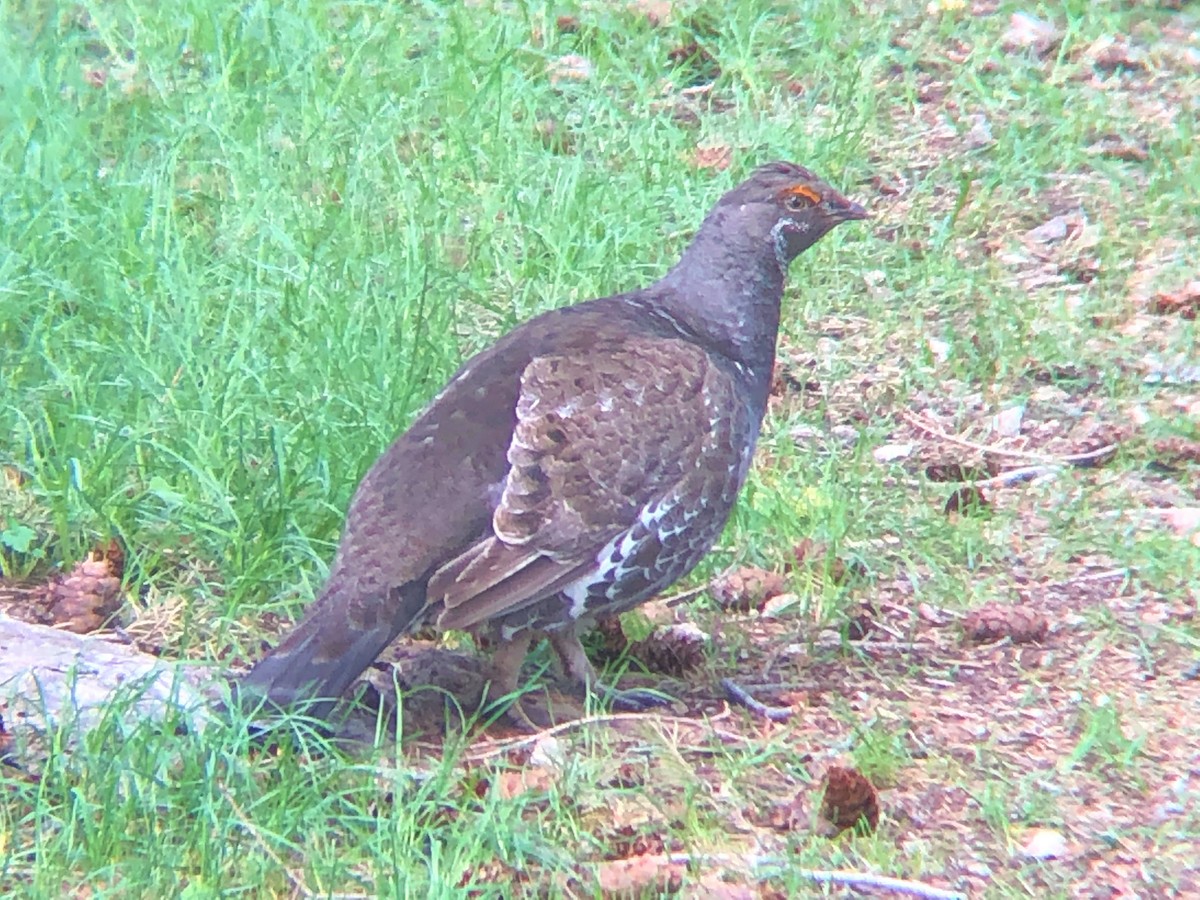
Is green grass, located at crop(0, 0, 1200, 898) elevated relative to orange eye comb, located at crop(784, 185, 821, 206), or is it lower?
lower

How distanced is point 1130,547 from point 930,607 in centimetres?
66

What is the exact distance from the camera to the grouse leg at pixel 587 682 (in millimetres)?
4070

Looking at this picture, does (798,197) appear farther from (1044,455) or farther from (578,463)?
(1044,455)

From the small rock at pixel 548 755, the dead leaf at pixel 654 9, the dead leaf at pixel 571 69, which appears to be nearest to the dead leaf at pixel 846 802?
the small rock at pixel 548 755

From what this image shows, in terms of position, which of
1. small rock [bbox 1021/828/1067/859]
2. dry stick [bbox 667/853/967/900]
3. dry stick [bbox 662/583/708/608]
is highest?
dry stick [bbox 667/853/967/900]

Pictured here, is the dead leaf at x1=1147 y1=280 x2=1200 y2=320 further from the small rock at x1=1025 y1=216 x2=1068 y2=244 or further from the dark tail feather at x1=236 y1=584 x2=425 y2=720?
the dark tail feather at x1=236 y1=584 x2=425 y2=720

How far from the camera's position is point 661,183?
20.9 ft

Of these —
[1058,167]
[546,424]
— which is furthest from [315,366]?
[1058,167]

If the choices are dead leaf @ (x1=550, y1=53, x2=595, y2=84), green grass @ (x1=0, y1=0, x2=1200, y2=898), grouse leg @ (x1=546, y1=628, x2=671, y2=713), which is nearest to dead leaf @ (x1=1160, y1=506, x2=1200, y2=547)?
green grass @ (x1=0, y1=0, x2=1200, y2=898)

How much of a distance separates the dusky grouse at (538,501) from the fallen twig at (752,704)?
205 millimetres

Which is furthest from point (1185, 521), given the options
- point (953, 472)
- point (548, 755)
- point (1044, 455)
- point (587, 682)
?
point (548, 755)

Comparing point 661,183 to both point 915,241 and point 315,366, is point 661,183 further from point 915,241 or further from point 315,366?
point 315,366

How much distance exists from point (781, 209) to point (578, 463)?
105cm

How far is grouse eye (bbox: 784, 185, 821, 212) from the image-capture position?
14.9 ft
